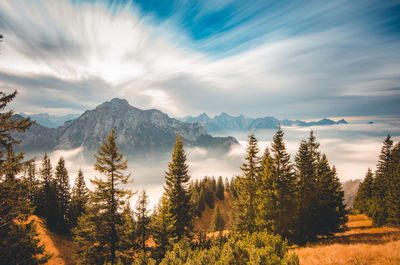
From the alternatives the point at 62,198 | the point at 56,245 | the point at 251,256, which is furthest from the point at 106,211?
the point at 62,198

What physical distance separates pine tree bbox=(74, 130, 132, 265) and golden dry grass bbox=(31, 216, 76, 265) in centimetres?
1740

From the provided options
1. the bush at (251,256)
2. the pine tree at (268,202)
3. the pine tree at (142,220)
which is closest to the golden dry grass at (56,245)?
the pine tree at (142,220)

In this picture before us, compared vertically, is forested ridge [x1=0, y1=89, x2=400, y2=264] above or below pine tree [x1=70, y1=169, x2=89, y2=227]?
above

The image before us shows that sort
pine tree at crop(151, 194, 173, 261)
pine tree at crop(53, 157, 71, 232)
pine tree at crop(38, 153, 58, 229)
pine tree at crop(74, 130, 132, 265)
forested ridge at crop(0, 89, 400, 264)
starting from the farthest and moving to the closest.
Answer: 1. pine tree at crop(53, 157, 71, 232)
2. pine tree at crop(38, 153, 58, 229)
3. pine tree at crop(74, 130, 132, 265)
4. pine tree at crop(151, 194, 173, 261)
5. forested ridge at crop(0, 89, 400, 264)

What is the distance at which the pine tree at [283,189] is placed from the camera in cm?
1962

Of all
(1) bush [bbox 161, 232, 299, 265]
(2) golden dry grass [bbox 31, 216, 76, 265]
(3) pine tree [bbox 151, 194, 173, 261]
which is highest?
(1) bush [bbox 161, 232, 299, 265]

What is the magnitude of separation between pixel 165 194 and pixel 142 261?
10147 millimetres

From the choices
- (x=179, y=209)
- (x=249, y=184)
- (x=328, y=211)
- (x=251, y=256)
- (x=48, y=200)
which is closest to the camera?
(x=251, y=256)

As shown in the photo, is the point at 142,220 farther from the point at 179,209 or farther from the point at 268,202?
the point at 268,202

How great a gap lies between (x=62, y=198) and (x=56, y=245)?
37.8ft

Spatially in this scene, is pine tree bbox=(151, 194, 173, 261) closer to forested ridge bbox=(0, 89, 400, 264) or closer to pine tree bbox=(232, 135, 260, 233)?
forested ridge bbox=(0, 89, 400, 264)

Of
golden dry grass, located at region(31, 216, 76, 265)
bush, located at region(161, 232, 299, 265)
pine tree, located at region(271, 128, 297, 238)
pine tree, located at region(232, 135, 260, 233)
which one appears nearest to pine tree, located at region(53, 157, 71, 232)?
golden dry grass, located at region(31, 216, 76, 265)

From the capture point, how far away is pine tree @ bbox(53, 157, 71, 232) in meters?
40.6

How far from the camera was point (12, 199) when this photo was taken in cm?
1026
